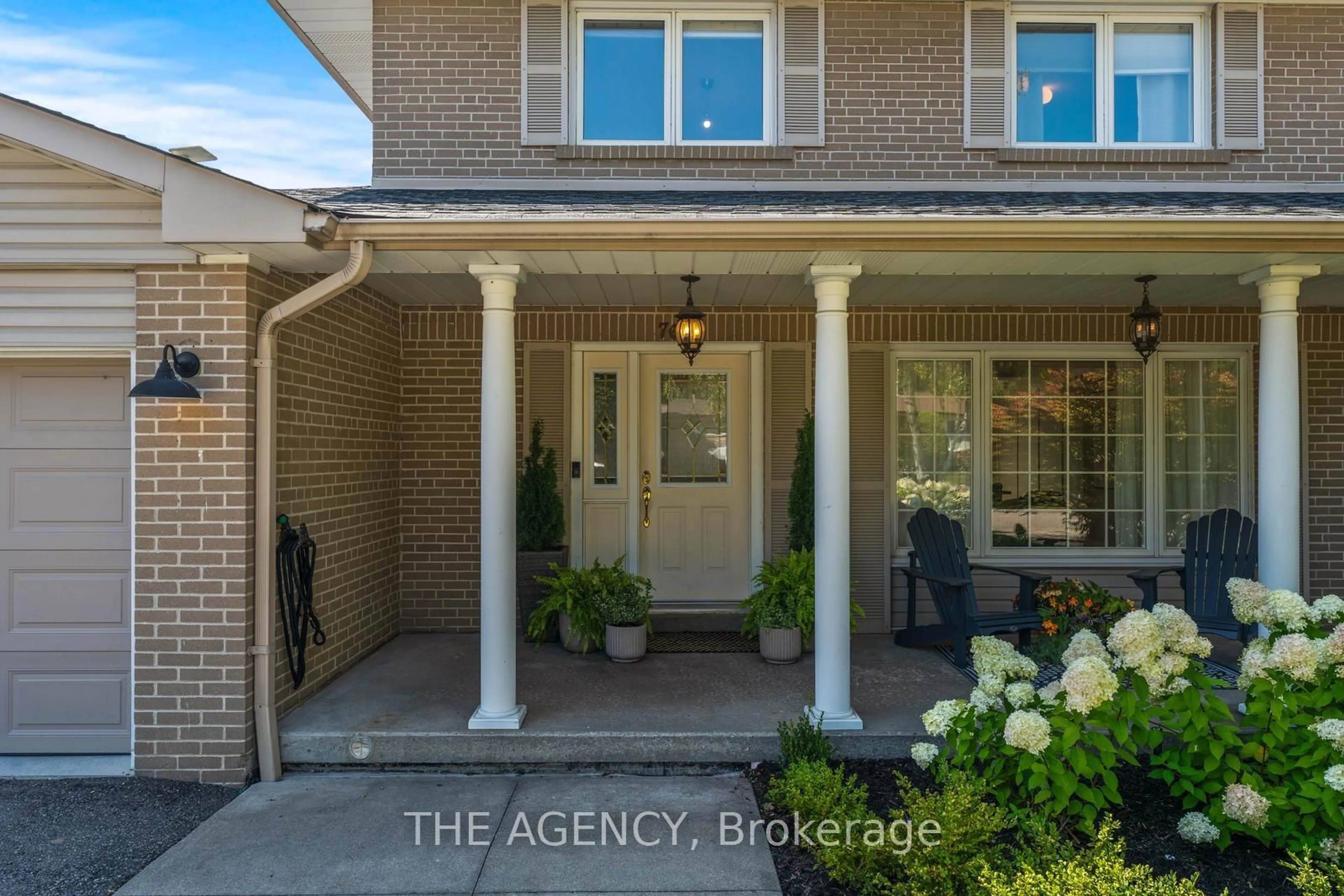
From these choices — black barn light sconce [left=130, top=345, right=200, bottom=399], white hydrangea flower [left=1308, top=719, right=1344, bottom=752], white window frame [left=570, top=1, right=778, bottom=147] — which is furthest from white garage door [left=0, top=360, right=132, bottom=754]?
white hydrangea flower [left=1308, top=719, right=1344, bottom=752]

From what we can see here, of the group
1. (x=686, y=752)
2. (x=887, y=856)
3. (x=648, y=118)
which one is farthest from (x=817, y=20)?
(x=887, y=856)

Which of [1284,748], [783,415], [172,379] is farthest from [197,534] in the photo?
[1284,748]

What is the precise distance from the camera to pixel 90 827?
138 inches

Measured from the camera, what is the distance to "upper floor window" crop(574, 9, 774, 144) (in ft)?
18.8

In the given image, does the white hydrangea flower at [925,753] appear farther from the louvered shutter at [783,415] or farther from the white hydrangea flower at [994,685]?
the louvered shutter at [783,415]

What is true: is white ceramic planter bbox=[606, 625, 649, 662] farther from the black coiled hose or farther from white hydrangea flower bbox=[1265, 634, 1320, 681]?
white hydrangea flower bbox=[1265, 634, 1320, 681]

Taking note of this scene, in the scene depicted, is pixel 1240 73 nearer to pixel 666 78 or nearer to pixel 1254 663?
pixel 666 78

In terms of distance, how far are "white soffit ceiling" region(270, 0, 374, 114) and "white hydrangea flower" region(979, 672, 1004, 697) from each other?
17.2 ft

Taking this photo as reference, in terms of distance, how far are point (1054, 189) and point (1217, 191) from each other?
3.50ft

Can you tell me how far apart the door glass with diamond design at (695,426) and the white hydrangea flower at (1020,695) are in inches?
127

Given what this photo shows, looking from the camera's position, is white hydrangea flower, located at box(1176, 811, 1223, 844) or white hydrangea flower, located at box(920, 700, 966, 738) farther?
white hydrangea flower, located at box(920, 700, 966, 738)

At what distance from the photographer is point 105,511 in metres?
4.13

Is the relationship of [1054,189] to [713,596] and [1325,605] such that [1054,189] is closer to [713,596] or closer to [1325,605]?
[1325,605]

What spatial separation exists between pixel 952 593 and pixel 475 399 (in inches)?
141
